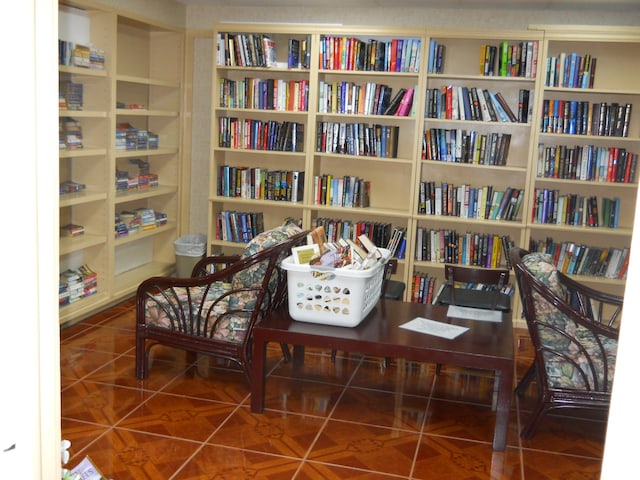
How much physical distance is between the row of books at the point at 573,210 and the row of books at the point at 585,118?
1.63ft

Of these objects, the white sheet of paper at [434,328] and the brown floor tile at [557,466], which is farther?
the white sheet of paper at [434,328]

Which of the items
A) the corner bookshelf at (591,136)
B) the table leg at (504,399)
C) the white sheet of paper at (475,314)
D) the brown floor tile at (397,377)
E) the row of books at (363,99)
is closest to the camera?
the table leg at (504,399)

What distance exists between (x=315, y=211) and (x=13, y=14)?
191 inches

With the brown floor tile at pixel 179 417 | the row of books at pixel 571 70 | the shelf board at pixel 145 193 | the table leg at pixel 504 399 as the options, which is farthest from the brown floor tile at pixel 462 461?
the shelf board at pixel 145 193

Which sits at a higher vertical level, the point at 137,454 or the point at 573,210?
the point at 573,210

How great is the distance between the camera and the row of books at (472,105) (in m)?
5.62

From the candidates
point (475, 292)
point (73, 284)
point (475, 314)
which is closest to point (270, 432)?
point (475, 314)

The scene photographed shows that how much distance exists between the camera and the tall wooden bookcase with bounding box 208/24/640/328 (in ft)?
18.2

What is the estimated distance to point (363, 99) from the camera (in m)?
5.88

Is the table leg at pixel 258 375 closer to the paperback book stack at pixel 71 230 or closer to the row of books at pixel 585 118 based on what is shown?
the paperback book stack at pixel 71 230

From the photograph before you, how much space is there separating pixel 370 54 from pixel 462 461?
11.4ft

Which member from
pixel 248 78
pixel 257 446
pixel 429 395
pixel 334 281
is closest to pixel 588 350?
pixel 429 395

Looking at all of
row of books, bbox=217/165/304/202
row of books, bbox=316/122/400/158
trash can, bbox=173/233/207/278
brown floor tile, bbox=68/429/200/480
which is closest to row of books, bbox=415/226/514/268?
row of books, bbox=316/122/400/158

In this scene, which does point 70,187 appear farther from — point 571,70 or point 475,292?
point 571,70
